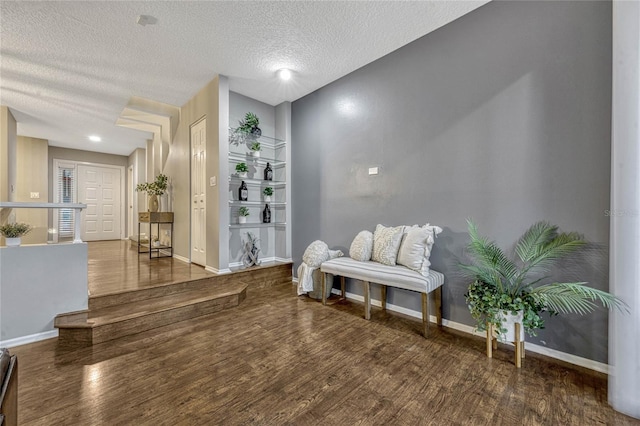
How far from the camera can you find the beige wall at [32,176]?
6.09 m

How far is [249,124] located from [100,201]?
621 centimetres

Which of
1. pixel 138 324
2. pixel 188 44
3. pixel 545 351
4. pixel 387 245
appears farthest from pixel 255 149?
pixel 545 351

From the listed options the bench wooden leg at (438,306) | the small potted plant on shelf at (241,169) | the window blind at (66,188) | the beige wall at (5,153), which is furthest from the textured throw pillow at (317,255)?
the window blind at (66,188)

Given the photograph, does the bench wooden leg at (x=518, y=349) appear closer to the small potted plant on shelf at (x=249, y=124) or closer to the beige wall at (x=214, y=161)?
the beige wall at (x=214, y=161)

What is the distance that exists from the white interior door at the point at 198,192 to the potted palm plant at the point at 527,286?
3447 millimetres

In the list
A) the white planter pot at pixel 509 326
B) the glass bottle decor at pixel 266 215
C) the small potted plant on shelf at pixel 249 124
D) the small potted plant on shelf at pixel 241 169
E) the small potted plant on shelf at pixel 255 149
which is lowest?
the white planter pot at pixel 509 326

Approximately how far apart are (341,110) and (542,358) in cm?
328

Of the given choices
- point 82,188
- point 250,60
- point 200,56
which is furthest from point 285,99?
point 82,188

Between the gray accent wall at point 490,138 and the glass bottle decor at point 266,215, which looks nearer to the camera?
the gray accent wall at point 490,138

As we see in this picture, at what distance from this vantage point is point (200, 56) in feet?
10.3

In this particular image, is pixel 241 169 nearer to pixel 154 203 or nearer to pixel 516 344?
pixel 154 203

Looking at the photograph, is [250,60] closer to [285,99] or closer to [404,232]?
[285,99]

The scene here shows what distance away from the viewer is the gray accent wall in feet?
6.30

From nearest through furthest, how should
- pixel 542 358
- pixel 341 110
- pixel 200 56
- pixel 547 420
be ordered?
pixel 547 420 < pixel 542 358 < pixel 200 56 < pixel 341 110
